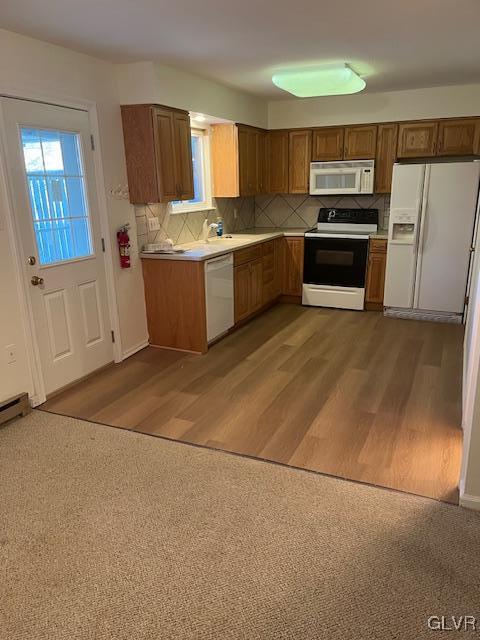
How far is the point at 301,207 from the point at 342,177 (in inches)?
30.6

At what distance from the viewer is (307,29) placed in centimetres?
291

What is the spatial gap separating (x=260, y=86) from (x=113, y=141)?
1807 mm

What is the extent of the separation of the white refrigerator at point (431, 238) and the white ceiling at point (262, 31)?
39.6 inches

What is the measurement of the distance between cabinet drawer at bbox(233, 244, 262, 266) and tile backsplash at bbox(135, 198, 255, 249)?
1.98 feet

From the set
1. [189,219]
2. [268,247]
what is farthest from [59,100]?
[268,247]

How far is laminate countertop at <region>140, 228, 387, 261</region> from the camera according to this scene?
402cm

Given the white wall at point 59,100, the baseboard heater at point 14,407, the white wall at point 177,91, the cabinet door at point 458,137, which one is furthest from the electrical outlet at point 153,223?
the cabinet door at point 458,137

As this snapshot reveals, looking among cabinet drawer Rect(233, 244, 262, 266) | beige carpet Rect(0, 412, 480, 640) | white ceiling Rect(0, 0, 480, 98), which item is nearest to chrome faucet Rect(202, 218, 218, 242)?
cabinet drawer Rect(233, 244, 262, 266)

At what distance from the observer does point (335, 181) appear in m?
5.47

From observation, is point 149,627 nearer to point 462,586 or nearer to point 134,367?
point 462,586

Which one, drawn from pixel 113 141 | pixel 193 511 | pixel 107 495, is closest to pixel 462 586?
pixel 193 511

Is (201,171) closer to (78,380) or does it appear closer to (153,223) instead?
(153,223)

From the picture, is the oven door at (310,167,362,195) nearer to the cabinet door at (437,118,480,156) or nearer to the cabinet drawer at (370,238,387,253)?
the cabinet drawer at (370,238,387,253)

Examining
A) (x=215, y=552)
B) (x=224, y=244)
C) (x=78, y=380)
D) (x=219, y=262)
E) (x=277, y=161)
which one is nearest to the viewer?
(x=215, y=552)
